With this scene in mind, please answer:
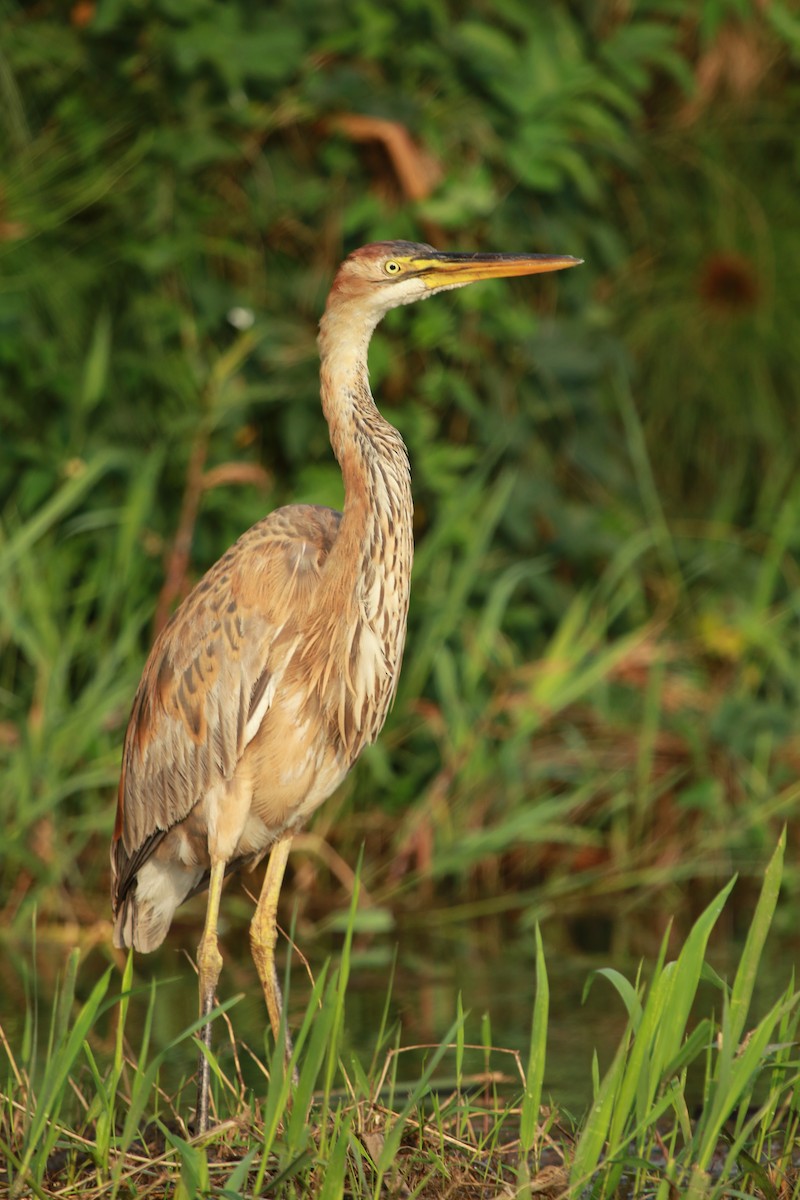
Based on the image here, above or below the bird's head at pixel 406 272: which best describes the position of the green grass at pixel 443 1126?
below

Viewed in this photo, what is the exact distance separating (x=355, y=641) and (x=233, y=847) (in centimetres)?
57

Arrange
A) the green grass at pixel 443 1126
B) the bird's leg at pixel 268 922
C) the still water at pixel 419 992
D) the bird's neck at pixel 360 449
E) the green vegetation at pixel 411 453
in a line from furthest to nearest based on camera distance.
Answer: the green vegetation at pixel 411 453 → the still water at pixel 419 992 → the bird's leg at pixel 268 922 → the bird's neck at pixel 360 449 → the green grass at pixel 443 1126

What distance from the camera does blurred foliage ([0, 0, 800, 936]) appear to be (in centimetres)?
596

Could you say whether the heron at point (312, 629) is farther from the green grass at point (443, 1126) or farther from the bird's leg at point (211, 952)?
the green grass at point (443, 1126)

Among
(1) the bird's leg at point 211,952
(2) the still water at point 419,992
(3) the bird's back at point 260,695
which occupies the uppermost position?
(3) the bird's back at point 260,695

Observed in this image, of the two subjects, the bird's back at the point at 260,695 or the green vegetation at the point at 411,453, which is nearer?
the bird's back at the point at 260,695

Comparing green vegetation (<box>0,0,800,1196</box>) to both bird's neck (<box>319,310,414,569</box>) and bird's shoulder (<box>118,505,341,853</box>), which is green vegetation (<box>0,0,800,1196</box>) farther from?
bird's neck (<box>319,310,414,569</box>)

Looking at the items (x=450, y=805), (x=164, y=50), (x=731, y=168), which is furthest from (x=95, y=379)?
(x=731, y=168)

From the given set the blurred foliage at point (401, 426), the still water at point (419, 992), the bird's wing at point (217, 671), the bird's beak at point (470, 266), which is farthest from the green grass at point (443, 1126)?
the blurred foliage at point (401, 426)

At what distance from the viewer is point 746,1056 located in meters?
2.84

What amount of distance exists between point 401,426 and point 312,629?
2479 mm

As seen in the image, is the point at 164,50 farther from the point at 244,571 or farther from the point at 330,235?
the point at 244,571

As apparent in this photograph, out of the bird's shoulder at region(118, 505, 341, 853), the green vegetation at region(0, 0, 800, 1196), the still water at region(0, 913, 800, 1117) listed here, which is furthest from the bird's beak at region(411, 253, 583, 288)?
the green vegetation at region(0, 0, 800, 1196)

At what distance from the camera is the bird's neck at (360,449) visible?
3.96 metres
